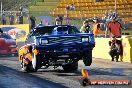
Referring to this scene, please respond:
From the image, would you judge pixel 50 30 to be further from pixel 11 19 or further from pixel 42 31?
pixel 11 19

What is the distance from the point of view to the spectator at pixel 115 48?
67.5 feet

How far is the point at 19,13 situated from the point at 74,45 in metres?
23.4

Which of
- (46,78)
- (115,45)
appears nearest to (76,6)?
(115,45)

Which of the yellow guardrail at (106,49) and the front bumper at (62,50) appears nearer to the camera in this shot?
the front bumper at (62,50)

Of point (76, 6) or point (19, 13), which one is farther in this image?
point (76, 6)

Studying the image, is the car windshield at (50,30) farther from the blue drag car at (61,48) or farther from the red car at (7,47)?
the red car at (7,47)

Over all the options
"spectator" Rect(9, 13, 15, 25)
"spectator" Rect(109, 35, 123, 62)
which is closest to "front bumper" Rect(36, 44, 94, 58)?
"spectator" Rect(109, 35, 123, 62)

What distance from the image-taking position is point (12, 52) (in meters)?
24.5

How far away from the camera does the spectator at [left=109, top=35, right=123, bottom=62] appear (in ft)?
67.5

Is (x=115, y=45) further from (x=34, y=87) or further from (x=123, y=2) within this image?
(x=123, y=2)

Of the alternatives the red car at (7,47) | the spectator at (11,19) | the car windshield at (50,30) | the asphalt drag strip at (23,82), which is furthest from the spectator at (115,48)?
the spectator at (11,19)

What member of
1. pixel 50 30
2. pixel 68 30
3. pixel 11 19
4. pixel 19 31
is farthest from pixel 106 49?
pixel 11 19

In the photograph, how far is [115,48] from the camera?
68.0 ft

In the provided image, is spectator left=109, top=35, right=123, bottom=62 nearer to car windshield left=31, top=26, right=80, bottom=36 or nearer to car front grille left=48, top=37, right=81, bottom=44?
car windshield left=31, top=26, right=80, bottom=36
